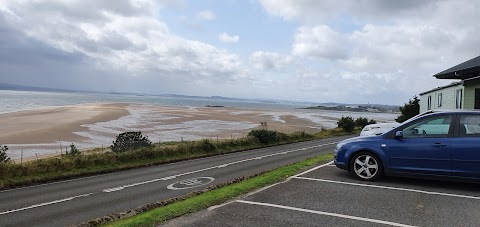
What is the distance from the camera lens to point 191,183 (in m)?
13.3

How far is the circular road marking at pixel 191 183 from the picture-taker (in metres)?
12.7

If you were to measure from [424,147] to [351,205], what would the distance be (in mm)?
2280

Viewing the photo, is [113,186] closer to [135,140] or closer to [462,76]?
[135,140]

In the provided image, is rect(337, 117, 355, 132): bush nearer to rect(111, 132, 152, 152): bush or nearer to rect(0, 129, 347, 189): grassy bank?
rect(0, 129, 347, 189): grassy bank

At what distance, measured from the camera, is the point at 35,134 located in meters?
37.8

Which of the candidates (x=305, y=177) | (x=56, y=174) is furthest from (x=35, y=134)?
(x=305, y=177)

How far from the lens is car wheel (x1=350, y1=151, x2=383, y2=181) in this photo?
8625 mm

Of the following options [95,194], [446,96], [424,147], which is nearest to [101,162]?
[95,194]

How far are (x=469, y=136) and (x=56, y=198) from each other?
1056cm

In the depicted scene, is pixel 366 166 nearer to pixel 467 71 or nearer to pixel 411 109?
pixel 467 71

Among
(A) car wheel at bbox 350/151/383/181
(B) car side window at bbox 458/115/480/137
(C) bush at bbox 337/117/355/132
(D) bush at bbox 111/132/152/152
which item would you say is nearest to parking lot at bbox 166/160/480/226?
(A) car wheel at bbox 350/151/383/181

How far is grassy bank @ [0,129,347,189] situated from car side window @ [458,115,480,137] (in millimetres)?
13996

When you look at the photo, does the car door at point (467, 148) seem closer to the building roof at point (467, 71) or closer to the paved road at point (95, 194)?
the paved road at point (95, 194)

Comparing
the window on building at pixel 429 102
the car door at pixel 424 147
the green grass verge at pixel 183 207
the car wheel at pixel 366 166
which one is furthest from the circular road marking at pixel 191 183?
the window on building at pixel 429 102
